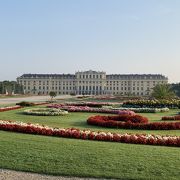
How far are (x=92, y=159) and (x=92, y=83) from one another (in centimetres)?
12378

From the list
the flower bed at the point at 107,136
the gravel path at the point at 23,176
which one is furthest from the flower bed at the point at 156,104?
the gravel path at the point at 23,176

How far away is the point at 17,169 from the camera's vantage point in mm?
7012

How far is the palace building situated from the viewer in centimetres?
13162

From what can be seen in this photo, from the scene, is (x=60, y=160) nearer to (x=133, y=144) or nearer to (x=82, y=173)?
(x=82, y=173)

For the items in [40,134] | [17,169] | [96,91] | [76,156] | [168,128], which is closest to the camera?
[17,169]

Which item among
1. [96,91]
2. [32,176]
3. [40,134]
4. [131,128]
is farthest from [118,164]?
[96,91]

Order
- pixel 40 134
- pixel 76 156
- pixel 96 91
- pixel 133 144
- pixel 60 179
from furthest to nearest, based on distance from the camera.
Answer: pixel 96 91 → pixel 40 134 → pixel 133 144 → pixel 76 156 → pixel 60 179

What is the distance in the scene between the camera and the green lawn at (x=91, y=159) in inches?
267

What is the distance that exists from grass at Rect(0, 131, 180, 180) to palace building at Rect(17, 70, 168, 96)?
401 ft

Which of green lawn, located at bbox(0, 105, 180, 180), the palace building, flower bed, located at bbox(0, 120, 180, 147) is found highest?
the palace building

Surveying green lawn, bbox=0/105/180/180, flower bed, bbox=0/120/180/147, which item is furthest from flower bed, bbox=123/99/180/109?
green lawn, bbox=0/105/180/180

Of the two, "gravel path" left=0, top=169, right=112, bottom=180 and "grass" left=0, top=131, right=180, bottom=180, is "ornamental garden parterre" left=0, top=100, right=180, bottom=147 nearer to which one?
"grass" left=0, top=131, right=180, bottom=180

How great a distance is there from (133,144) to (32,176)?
10.0ft

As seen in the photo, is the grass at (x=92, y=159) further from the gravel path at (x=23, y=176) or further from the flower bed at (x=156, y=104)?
the flower bed at (x=156, y=104)
